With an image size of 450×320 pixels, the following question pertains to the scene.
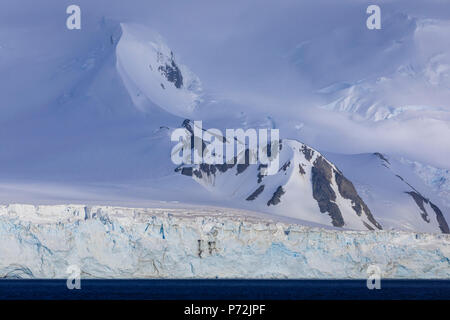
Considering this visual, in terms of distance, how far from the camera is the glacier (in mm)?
144250

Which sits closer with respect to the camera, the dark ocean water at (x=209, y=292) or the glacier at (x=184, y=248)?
the dark ocean water at (x=209, y=292)

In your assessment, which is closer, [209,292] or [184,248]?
[184,248]

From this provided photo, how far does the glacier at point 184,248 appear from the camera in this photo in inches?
5679

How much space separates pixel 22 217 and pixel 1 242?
6.45 meters

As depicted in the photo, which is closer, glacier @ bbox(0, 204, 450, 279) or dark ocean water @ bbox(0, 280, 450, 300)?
dark ocean water @ bbox(0, 280, 450, 300)

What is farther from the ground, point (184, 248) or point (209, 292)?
point (184, 248)

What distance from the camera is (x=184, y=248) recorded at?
149250 mm
